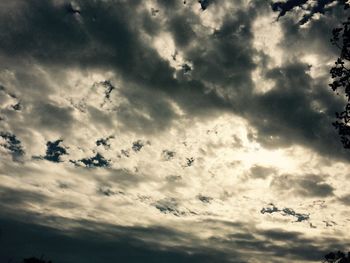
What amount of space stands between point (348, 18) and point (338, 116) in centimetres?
621

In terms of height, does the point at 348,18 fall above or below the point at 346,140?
above

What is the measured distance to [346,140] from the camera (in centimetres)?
2062

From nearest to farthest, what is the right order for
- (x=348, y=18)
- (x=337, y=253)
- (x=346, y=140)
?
1. (x=348, y=18)
2. (x=346, y=140)
3. (x=337, y=253)

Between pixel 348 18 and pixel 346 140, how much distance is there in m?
7.86

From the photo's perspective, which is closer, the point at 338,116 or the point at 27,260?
the point at 338,116

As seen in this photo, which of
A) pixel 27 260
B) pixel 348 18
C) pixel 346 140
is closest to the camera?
pixel 348 18

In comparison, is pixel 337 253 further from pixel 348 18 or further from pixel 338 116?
pixel 348 18

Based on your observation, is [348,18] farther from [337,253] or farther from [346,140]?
[337,253]

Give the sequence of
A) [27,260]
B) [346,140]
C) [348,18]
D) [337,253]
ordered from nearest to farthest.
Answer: [348,18]
[346,140]
[337,253]
[27,260]

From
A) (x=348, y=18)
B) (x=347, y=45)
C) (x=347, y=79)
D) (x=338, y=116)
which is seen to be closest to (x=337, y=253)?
(x=338, y=116)

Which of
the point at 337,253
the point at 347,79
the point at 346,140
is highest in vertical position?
the point at 347,79

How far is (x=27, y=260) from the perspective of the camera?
386ft

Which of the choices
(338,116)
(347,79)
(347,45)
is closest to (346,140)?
(338,116)

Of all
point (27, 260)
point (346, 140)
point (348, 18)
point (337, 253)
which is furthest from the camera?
point (27, 260)
